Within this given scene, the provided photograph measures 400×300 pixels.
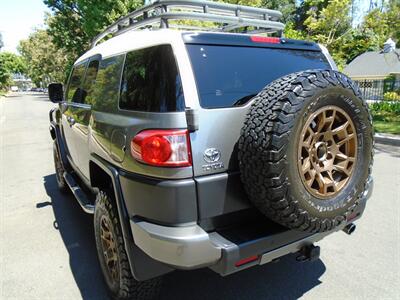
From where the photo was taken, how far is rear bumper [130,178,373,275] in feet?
6.59

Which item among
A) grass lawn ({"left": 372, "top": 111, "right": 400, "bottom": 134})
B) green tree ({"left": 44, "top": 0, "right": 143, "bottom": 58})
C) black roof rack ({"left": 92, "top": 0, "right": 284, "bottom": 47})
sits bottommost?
grass lawn ({"left": 372, "top": 111, "right": 400, "bottom": 134})

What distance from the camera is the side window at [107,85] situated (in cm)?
269

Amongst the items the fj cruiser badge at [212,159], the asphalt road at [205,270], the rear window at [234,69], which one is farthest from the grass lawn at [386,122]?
the fj cruiser badge at [212,159]

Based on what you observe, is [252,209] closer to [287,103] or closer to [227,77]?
[287,103]

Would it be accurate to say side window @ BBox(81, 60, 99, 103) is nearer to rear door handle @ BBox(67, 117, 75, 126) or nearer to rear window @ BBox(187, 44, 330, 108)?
rear door handle @ BBox(67, 117, 75, 126)

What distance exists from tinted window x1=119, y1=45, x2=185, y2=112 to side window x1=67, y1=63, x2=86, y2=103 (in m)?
1.65

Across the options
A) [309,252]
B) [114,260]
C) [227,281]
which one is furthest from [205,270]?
[309,252]

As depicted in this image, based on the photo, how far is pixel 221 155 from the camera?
7.10 feet

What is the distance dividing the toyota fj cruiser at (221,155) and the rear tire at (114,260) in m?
0.01

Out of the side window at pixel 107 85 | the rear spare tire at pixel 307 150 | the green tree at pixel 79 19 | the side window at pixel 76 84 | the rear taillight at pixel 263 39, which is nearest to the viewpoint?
the rear spare tire at pixel 307 150

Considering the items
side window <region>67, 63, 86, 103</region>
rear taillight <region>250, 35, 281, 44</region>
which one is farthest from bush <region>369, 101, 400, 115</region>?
rear taillight <region>250, 35, 281, 44</region>

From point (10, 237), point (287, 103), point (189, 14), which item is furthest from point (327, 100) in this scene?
point (10, 237)

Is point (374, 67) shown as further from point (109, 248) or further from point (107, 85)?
point (109, 248)

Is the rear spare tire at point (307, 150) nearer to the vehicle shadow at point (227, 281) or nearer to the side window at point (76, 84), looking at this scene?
the vehicle shadow at point (227, 281)
